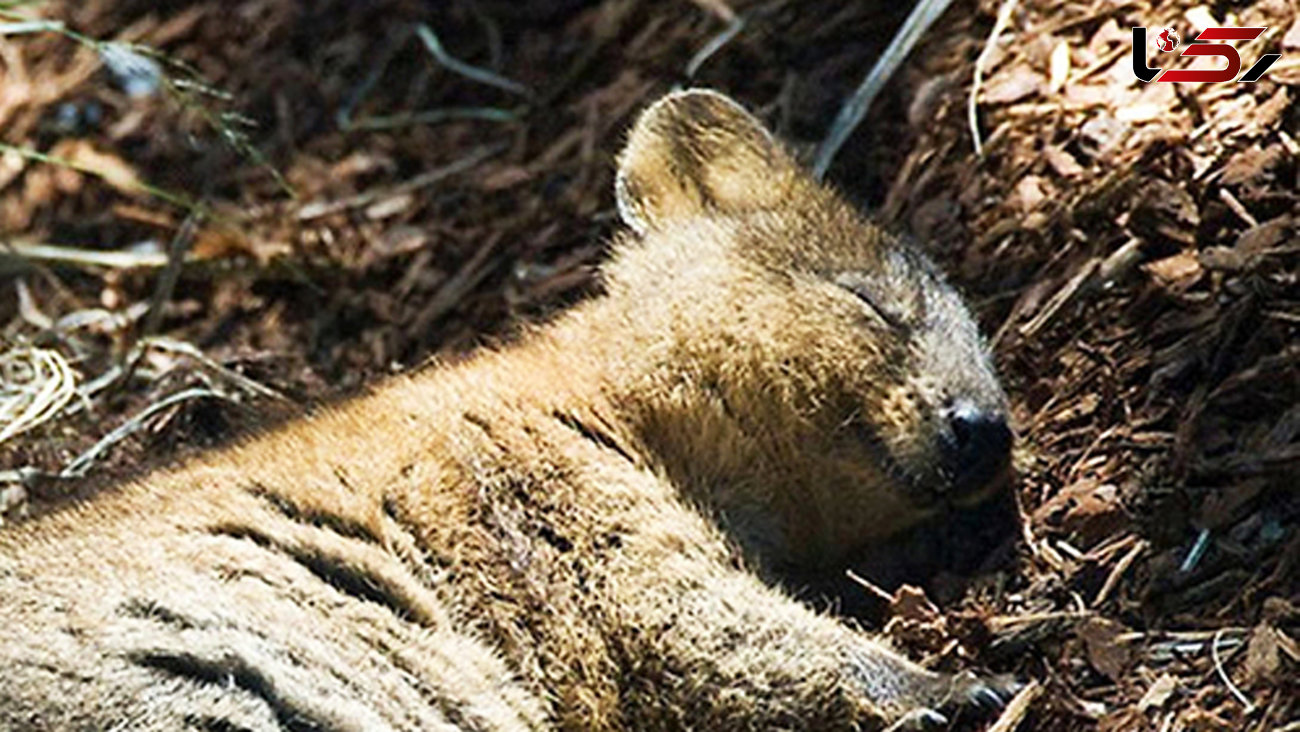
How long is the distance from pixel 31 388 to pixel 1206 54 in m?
3.77

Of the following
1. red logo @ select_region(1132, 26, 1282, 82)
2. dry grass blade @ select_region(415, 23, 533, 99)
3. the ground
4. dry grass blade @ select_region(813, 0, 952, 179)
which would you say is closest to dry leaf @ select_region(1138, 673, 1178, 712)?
the ground

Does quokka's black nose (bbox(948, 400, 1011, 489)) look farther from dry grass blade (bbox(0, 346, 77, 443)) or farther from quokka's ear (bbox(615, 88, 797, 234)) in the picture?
dry grass blade (bbox(0, 346, 77, 443))

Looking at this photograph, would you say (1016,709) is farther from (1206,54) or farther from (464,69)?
(464,69)

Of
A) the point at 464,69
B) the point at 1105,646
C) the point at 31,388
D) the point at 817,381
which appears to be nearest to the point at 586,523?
the point at 817,381

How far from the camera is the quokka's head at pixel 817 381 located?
6.31 m

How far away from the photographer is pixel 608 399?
641 centimetres

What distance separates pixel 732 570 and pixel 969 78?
2229 millimetres

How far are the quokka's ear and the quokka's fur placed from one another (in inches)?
0.6

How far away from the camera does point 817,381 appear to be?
Result: 6410mm

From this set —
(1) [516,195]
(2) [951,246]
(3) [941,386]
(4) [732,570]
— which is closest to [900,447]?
Result: (3) [941,386]

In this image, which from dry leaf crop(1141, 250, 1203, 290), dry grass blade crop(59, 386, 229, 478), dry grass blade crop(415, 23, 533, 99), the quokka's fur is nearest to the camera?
the quokka's fur

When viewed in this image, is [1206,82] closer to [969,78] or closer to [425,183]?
[969,78]

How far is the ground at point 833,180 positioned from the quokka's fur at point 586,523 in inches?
13.3

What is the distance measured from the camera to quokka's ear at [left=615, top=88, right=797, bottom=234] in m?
7.04
